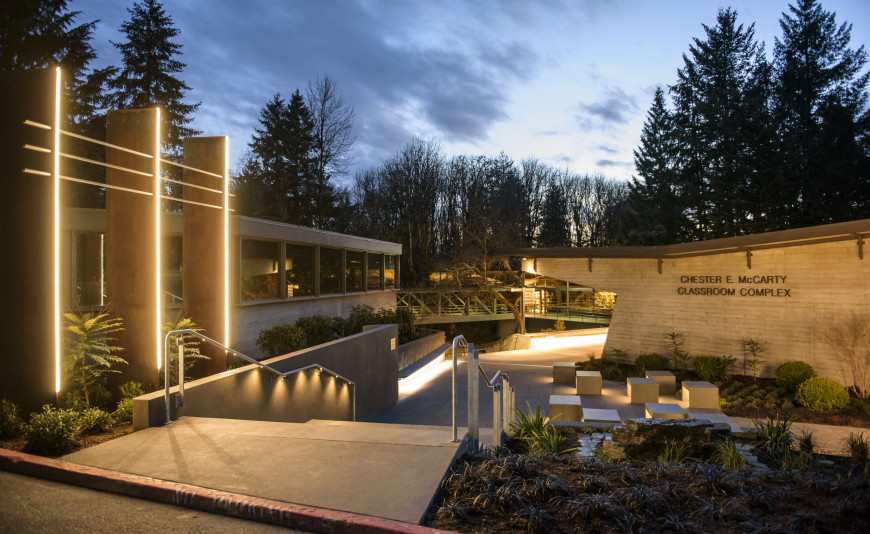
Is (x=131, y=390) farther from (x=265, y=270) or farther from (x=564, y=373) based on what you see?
(x=564, y=373)

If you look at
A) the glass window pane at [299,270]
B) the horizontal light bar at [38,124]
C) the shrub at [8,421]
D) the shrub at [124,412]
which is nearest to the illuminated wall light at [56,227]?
the horizontal light bar at [38,124]

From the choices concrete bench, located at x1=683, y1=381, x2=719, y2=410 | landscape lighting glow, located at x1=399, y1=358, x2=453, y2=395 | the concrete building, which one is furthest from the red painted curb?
the concrete building

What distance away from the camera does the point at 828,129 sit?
29.8 meters

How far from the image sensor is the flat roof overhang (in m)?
12.8

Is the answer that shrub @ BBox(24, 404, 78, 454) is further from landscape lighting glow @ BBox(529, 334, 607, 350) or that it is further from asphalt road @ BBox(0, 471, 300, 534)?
landscape lighting glow @ BBox(529, 334, 607, 350)

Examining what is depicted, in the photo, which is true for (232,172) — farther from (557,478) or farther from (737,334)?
(557,478)

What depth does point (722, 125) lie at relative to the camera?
34406 mm

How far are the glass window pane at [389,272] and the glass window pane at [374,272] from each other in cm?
60

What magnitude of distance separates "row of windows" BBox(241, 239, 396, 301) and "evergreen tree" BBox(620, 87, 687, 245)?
23698 millimetres

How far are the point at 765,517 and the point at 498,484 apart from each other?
1911mm

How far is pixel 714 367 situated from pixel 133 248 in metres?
15.0

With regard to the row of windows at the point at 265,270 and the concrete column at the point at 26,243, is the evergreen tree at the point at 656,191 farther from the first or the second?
the concrete column at the point at 26,243

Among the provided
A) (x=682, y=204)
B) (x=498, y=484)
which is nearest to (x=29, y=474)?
(x=498, y=484)

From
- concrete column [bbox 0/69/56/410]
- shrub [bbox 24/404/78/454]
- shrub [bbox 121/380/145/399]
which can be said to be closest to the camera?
shrub [bbox 24/404/78/454]
